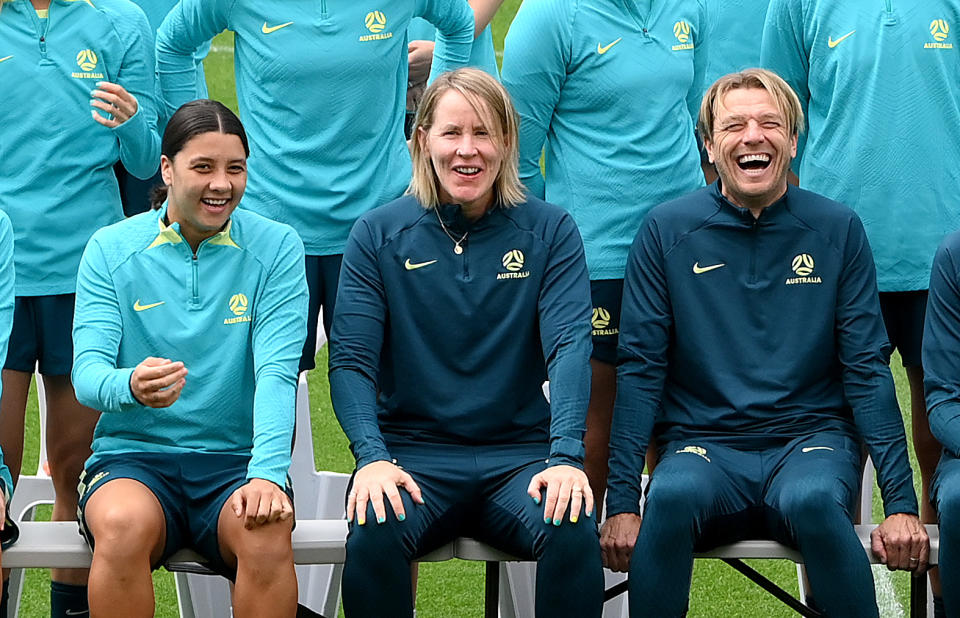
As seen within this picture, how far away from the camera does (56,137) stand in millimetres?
4133

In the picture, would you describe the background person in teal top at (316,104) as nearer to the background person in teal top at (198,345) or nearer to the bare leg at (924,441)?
the background person in teal top at (198,345)

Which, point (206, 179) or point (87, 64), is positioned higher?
point (87, 64)

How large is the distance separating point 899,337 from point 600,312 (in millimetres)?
842

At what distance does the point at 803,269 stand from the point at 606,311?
553 mm

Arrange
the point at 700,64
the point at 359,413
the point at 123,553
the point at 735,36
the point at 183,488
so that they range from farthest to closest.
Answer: the point at 735,36 → the point at 700,64 → the point at 359,413 → the point at 183,488 → the point at 123,553

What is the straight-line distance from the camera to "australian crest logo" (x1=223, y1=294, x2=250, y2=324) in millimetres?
3822

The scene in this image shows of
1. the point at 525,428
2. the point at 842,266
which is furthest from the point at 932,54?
the point at 525,428

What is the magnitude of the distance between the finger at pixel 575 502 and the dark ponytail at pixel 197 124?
46.2 inches

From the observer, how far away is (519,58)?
4141mm

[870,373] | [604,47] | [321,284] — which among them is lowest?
[870,373]

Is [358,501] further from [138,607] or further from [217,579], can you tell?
[217,579]

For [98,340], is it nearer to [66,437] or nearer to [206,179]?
[206,179]

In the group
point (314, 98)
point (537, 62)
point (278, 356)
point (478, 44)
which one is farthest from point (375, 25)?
point (278, 356)

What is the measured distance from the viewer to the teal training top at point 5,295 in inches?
149
